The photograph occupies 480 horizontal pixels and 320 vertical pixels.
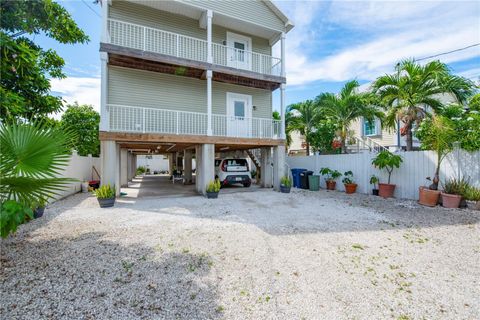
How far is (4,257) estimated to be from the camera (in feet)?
12.3

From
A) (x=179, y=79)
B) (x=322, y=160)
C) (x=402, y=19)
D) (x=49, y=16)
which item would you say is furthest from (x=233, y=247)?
(x=402, y=19)

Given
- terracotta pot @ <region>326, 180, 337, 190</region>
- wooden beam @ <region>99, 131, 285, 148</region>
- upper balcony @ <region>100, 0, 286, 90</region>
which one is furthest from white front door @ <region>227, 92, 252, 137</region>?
terracotta pot @ <region>326, 180, 337, 190</region>

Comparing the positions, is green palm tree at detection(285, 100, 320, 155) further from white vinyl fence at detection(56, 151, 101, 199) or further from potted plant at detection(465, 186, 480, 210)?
white vinyl fence at detection(56, 151, 101, 199)

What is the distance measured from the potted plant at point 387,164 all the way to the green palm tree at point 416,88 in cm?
135

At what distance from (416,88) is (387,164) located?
3375mm

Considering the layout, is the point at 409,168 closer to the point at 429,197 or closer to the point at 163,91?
the point at 429,197

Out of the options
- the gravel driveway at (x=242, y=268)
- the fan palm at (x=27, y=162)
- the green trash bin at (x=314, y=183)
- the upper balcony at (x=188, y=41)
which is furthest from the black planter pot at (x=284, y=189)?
the fan palm at (x=27, y=162)

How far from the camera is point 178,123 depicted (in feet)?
32.0

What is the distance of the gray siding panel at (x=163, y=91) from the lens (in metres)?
10.3

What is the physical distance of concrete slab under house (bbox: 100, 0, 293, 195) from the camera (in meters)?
9.40

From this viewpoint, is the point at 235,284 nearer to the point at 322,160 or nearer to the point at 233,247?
the point at 233,247

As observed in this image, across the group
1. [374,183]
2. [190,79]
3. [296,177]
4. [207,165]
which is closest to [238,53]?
[190,79]

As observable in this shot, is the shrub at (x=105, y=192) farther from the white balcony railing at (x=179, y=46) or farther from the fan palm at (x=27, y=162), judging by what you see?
the white balcony railing at (x=179, y=46)

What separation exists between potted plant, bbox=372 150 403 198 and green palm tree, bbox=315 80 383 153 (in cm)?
351
